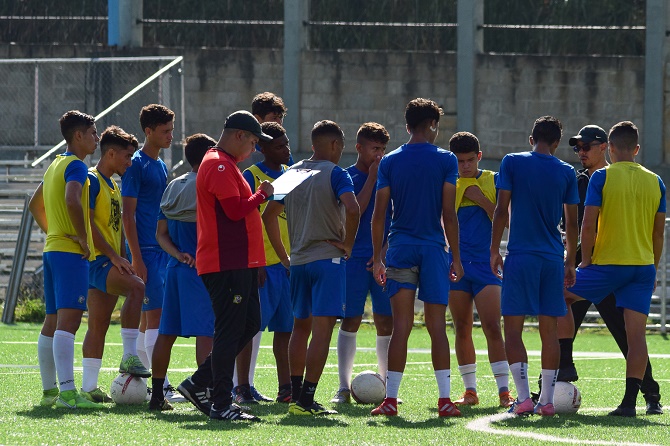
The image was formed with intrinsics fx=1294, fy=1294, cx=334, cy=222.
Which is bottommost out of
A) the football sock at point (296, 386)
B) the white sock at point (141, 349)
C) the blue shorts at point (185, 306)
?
the football sock at point (296, 386)

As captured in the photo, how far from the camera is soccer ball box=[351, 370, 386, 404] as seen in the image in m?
9.85

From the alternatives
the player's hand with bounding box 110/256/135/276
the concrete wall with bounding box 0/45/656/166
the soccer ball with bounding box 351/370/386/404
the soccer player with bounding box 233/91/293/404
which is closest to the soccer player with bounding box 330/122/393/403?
the soccer ball with bounding box 351/370/386/404

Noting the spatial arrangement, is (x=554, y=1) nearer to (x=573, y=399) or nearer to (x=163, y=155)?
(x=163, y=155)

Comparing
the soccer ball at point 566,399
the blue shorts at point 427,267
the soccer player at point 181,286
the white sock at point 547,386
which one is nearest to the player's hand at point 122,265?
the soccer player at point 181,286

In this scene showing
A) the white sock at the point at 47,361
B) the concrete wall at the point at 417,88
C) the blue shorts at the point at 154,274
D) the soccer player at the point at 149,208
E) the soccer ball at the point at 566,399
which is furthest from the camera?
the concrete wall at the point at 417,88

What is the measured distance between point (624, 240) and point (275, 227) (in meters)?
2.53

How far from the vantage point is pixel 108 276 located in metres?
9.58

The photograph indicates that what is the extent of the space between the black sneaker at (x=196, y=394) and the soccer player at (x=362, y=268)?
1533mm

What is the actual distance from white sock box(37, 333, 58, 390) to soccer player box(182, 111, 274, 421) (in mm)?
1433

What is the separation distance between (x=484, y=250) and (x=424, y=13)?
18613 millimetres

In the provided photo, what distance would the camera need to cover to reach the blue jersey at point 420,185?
9008 millimetres

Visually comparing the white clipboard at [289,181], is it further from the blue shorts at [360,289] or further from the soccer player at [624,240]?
the soccer player at [624,240]

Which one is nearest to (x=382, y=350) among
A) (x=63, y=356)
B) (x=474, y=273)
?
(x=474, y=273)

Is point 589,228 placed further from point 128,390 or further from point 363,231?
point 128,390
